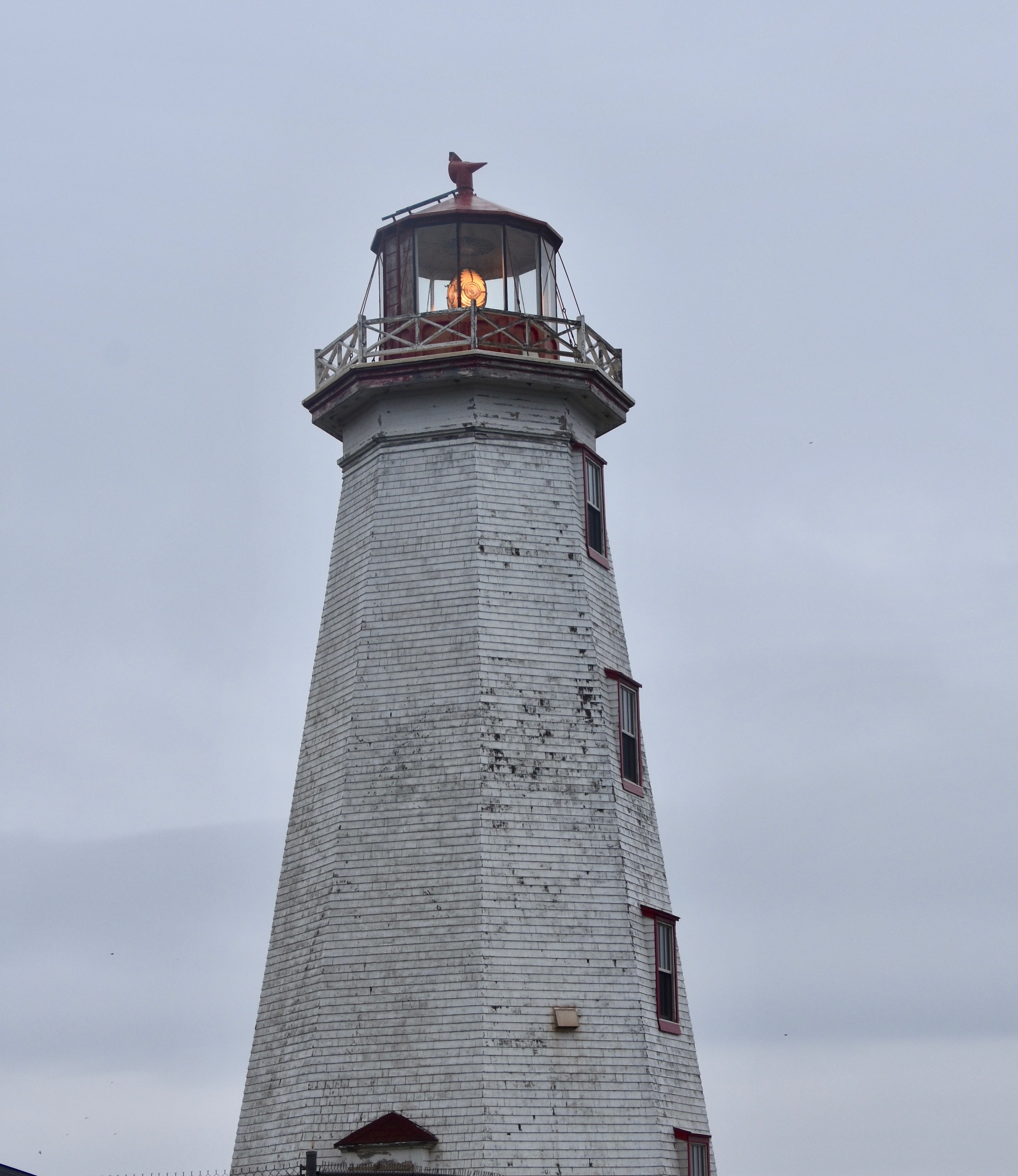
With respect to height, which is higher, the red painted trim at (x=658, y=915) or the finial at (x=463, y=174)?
the finial at (x=463, y=174)

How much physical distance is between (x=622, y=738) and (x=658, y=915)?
9.85ft

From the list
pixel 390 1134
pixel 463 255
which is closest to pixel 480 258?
pixel 463 255

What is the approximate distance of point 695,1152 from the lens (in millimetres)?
30703

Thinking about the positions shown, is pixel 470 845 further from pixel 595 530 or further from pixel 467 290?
pixel 467 290

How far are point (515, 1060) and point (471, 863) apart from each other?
306 cm

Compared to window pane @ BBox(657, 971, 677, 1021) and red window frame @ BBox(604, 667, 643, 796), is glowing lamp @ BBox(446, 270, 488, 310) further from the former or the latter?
window pane @ BBox(657, 971, 677, 1021)

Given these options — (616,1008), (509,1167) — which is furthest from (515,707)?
(509,1167)

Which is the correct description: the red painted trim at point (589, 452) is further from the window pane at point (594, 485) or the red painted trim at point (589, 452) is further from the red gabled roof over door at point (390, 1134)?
the red gabled roof over door at point (390, 1134)

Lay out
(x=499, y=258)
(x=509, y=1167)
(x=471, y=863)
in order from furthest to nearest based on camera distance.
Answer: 1. (x=499, y=258)
2. (x=471, y=863)
3. (x=509, y=1167)

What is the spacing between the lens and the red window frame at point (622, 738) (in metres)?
32.2

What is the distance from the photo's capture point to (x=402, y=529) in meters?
32.9

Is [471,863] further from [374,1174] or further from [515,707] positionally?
[374,1174]

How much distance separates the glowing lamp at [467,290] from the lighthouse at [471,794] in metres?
0.06

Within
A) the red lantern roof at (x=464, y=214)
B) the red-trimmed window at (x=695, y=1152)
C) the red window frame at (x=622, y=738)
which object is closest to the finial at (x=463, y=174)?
the red lantern roof at (x=464, y=214)
